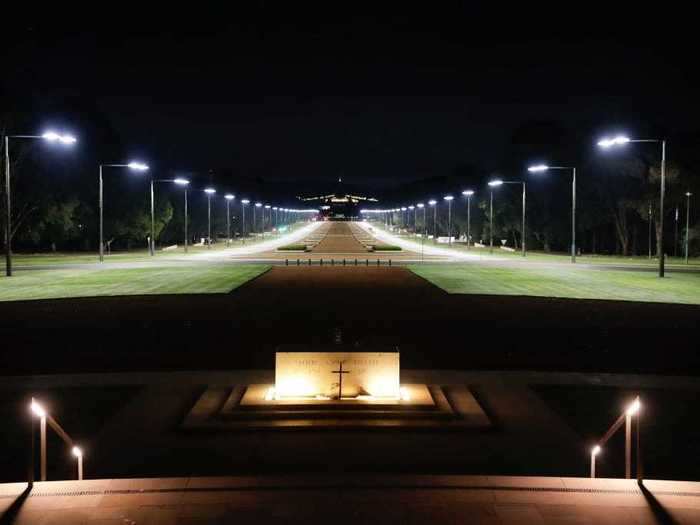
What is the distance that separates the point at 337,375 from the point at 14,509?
18.8 feet

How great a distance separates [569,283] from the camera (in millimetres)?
40469

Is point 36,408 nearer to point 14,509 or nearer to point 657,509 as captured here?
point 14,509

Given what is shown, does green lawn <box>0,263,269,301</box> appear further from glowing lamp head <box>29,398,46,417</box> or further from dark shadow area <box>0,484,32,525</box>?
dark shadow area <box>0,484,32,525</box>

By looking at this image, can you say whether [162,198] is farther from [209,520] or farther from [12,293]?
[209,520]

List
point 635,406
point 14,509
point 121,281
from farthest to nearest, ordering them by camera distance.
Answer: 1. point 121,281
2. point 635,406
3. point 14,509

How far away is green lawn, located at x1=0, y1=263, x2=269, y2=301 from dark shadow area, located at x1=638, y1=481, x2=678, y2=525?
2738cm

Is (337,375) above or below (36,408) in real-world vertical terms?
below

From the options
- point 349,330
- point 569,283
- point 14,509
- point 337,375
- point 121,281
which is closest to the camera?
point 14,509

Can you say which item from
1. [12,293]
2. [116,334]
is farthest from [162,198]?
[116,334]

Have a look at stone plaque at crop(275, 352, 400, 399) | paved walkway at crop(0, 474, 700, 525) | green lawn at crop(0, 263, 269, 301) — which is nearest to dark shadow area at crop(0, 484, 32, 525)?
paved walkway at crop(0, 474, 700, 525)

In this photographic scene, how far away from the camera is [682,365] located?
17.0 m

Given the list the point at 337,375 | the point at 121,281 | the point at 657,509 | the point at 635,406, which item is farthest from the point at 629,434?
the point at 121,281

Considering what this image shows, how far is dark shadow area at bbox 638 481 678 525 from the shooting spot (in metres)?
8.08

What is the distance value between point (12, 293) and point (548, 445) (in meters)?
29.3
